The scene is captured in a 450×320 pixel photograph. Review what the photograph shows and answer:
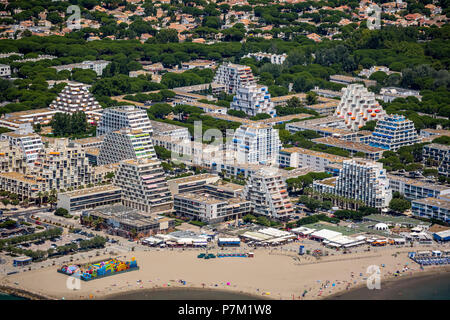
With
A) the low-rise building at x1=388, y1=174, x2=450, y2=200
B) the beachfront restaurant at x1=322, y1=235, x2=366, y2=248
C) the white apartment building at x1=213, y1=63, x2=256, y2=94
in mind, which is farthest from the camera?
the white apartment building at x1=213, y1=63, x2=256, y2=94

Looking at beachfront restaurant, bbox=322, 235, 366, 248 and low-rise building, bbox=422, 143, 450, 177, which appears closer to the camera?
beachfront restaurant, bbox=322, 235, 366, 248

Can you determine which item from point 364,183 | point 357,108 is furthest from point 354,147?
point 364,183

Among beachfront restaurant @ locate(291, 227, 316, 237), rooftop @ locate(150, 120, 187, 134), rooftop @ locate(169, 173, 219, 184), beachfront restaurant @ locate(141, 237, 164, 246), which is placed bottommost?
beachfront restaurant @ locate(141, 237, 164, 246)

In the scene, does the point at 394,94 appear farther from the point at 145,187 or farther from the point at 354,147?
the point at 145,187

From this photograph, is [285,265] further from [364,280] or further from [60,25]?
[60,25]

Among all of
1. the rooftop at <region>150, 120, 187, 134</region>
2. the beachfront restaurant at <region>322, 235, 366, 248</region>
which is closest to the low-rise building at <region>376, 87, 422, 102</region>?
the rooftop at <region>150, 120, 187, 134</region>

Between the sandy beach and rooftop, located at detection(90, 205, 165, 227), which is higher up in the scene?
rooftop, located at detection(90, 205, 165, 227)

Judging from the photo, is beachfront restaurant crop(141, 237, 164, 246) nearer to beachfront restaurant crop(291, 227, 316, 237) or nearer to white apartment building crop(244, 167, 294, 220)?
white apartment building crop(244, 167, 294, 220)

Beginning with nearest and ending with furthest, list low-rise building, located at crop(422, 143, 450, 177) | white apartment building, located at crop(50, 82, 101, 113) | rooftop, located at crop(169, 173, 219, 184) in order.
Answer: rooftop, located at crop(169, 173, 219, 184)
low-rise building, located at crop(422, 143, 450, 177)
white apartment building, located at crop(50, 82, 101, 113)
